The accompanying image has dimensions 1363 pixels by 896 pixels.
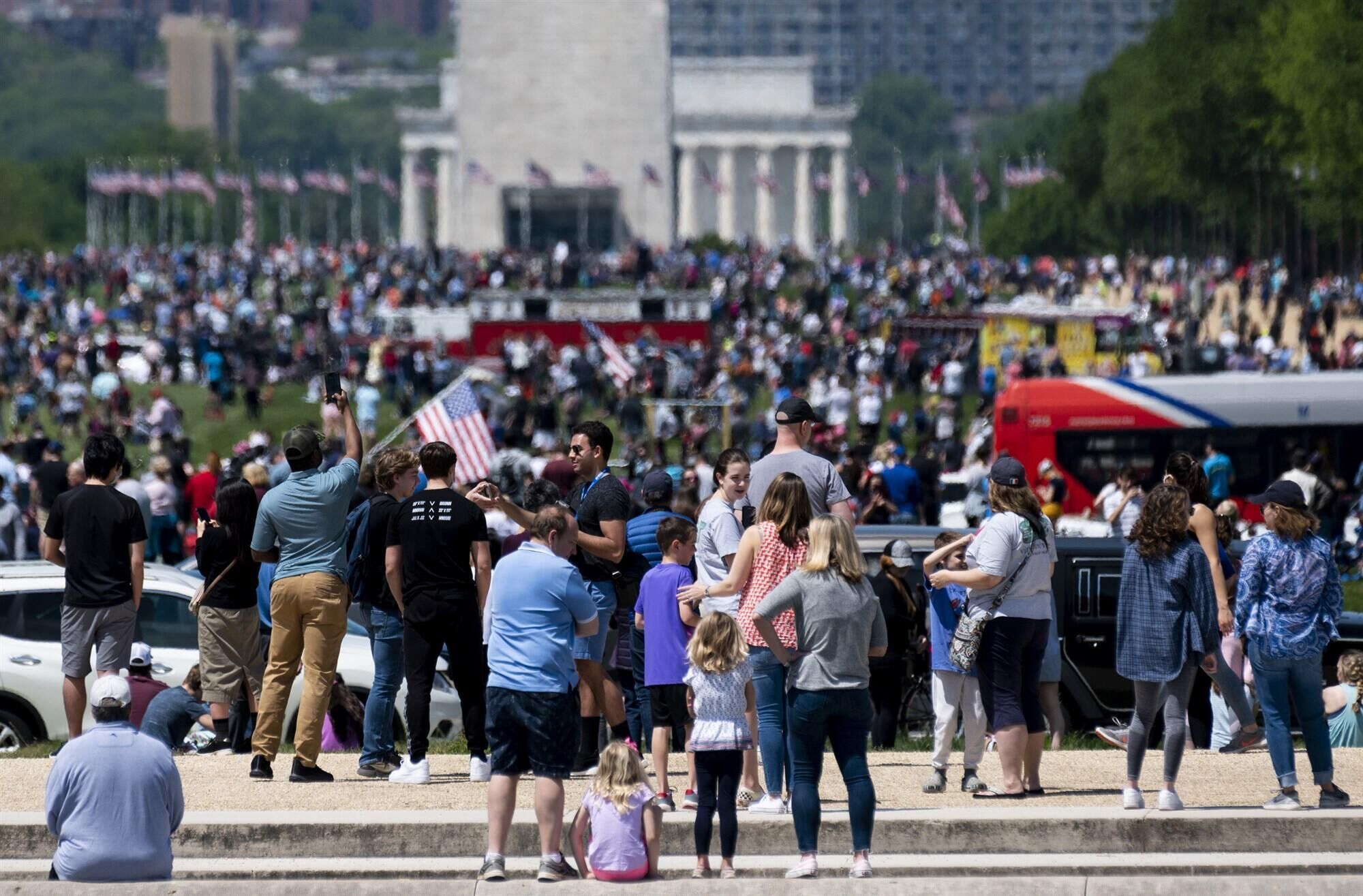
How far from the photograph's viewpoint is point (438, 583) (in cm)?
1128

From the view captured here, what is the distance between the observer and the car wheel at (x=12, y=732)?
14633 millimetres

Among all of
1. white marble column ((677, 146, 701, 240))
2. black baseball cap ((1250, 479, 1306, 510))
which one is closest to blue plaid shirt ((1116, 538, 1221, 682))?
black baseball cap ((1250, 479, 1306, 510))

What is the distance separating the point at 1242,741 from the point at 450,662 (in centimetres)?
464

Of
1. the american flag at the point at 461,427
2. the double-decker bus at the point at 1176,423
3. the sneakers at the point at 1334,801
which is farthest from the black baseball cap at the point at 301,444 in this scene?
the double-decker bus at the point at 1176,423

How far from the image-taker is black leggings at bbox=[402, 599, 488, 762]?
11.3 metres

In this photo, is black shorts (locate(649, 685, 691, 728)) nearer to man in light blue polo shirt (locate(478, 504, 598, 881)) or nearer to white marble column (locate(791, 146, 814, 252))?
man in light blue polo shirt (locate(478, 504, 598, 881))

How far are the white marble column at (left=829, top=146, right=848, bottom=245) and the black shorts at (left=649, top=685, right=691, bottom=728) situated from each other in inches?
4330

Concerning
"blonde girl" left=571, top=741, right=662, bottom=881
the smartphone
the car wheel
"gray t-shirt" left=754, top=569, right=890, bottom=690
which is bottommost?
the car wheel

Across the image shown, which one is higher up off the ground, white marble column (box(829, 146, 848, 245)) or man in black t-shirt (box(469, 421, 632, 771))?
white marble column (box(829, 146, 848, 245))

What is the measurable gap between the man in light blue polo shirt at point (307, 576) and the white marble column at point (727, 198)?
353ft

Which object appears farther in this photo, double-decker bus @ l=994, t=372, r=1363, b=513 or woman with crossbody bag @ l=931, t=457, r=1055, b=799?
double-decker bus @ l=994, t=372, r=1363, b=513

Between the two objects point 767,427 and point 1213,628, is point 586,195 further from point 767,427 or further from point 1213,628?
point 1213,628

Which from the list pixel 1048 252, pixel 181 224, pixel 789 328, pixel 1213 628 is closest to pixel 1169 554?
pixel 1213 628

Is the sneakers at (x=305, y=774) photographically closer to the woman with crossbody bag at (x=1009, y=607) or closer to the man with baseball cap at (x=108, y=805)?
the man with baseball cap at (x=108, y=805)
